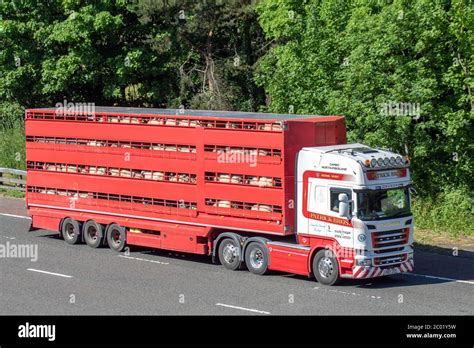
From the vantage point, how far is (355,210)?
19.4 meters

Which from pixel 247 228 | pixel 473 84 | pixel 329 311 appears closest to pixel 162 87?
pixel 473 84

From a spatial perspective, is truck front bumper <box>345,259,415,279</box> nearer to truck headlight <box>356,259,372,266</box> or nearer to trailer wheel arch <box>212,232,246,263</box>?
truck headlight <box>356,259,372,266</box>

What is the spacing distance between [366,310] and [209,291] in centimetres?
354

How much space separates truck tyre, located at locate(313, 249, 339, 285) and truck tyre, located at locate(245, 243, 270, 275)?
1.38m

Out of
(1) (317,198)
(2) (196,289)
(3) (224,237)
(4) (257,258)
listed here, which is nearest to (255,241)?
(4) (257,258)

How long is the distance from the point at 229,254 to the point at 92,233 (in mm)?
4937

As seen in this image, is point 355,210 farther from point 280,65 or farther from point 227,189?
point 280,65

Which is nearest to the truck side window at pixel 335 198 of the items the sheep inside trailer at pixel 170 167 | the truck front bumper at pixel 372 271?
the sheep inside trailer at pixel 170 167

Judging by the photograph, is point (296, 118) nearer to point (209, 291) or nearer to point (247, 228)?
point (247, 228)

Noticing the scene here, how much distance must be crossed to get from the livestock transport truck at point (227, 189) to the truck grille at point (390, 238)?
26mm

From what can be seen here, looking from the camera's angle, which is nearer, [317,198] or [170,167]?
[317,198]

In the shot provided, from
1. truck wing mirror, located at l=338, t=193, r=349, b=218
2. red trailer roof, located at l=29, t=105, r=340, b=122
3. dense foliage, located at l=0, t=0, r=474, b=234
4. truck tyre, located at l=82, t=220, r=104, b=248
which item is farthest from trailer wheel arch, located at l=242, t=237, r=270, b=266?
dense foliage, located at l=0, t=0, r=474, b=234

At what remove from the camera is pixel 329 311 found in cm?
1761

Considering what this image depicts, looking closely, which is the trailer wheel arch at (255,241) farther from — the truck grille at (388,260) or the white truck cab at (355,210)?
the truck grille at (388,260)
